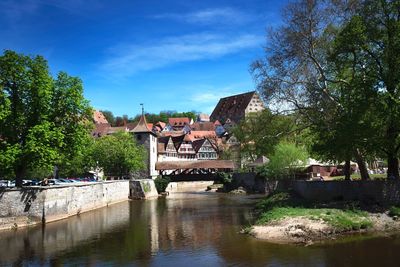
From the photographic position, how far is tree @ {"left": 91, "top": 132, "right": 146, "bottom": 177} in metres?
61.7

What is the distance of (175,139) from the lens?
4611 inches

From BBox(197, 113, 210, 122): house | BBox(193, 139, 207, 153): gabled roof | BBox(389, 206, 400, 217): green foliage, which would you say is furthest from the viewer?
BBox(197, 113, 210, 122): house

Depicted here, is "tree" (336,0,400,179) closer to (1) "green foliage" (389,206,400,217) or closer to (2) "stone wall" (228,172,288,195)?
(1) "green foliage" (389,206,400,217)

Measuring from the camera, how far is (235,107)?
14325 cm

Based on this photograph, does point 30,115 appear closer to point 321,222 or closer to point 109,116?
point 321,222

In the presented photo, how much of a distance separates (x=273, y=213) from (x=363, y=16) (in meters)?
14.4

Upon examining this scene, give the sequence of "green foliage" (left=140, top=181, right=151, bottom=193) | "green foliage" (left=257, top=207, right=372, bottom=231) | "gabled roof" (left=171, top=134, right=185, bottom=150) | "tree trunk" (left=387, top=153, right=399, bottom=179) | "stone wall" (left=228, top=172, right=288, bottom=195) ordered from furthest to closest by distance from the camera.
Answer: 1. "gabled roof" (left=171, top=134, right=185, bottom=150)
2. "stone wall" (left=228, top=172, right=288, bottom=195)
3. "green foliage" (left=140, top=181, right=151, bottom=193)
4. "tree trunk" (left=387, top=153, right=399, bottom=179)
5. "green foliage" (left=257, top=207, right=372, bottom=231)

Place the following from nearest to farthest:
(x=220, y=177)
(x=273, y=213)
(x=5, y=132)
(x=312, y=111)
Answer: (x=273, y=213), (x=5, y=132), (x=312, y=111), (x=220, y=177)

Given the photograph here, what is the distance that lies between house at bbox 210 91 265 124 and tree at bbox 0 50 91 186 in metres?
96.5

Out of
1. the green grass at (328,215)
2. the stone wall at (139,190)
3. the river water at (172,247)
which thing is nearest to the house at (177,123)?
the stone wall at (139,190)

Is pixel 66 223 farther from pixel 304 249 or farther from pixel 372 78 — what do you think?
pixel 372 78

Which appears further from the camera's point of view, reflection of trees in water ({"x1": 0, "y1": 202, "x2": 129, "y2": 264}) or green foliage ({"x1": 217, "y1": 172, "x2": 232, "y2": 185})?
green foliage ({"x1": 217, "y1": 172, "x2": 232, "y2": 185})

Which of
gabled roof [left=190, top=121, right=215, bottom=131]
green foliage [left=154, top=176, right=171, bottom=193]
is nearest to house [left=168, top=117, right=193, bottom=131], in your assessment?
gabled roof [left=190, top=121, right=215, bottom=131]

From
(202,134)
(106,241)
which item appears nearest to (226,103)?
(202,134)
